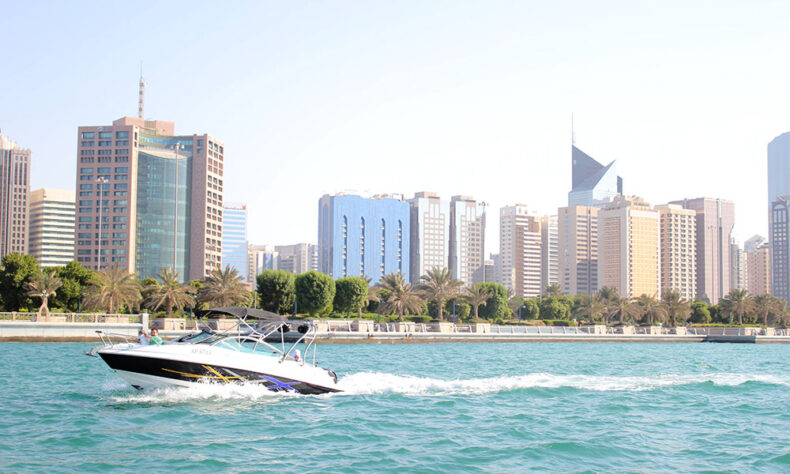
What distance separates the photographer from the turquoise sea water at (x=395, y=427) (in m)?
16.0

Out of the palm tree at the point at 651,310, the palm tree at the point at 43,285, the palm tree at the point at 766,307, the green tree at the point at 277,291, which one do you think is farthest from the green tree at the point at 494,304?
the palm tree at the point at 43,285

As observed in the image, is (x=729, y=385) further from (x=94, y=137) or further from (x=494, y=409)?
(x=94, y=137)

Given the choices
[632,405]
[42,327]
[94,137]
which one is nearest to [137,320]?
[42,327]

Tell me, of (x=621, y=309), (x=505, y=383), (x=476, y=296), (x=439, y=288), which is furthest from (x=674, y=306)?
(x=505, y=383)

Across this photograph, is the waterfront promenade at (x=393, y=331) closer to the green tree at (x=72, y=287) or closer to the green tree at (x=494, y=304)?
the green tree at (x=72, y=287)

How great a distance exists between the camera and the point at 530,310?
128 metres

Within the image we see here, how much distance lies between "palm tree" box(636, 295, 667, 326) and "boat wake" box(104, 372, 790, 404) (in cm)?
7645

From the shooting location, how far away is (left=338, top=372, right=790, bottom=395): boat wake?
26500 millimetres

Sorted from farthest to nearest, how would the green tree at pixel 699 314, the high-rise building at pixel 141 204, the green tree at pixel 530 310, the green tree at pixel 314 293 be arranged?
the high-rise building at pixel 141 204 → the green tree at pixel 530 310 → the green tree at pixel 699 314 → the green tree at pixel 314 293

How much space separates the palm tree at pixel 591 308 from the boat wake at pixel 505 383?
7938 centimetres

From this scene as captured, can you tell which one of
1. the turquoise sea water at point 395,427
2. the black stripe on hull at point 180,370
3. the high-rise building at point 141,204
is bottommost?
the turquoise sea water at point 395,427

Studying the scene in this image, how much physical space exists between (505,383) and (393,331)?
4741cm

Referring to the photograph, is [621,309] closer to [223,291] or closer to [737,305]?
[737,305]

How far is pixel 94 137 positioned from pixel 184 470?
166 metres
